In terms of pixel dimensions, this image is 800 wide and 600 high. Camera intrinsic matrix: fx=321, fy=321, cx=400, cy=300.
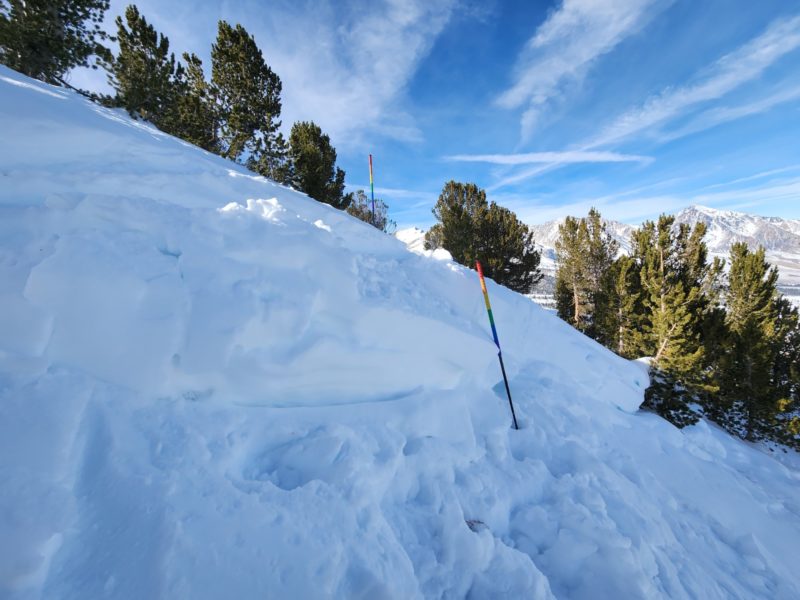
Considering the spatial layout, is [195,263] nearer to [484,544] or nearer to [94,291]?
[94,291]

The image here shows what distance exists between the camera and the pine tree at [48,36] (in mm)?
13698

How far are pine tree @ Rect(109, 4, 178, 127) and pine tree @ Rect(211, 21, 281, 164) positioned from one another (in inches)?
130

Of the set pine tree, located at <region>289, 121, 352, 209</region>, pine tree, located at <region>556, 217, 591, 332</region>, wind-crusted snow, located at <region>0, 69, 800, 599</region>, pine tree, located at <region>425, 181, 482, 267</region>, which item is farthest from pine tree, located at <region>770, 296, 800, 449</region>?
pine tree, located at <region>289, 121, 352, 209</region>

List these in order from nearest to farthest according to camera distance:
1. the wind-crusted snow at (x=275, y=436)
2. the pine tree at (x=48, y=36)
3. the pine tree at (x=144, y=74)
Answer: the wind-crusted snow at (x=275, y=436)
the pine tree at (x=48, y=36)
the pine tree at (x=144, y=74)

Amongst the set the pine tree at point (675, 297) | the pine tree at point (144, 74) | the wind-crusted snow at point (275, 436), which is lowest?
the wind-crusted snow at point (275, 436)

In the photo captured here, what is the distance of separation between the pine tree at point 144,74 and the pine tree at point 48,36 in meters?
2.53

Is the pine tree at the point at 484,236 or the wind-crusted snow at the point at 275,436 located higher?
the pine tree at the point at 484,236

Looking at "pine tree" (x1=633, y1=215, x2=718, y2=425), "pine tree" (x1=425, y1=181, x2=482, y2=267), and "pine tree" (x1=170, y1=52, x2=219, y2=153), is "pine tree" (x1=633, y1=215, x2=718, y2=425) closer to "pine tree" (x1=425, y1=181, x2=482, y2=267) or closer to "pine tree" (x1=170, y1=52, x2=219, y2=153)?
"pine tree" (x1=425, y1=181, x2=482, y2=267)

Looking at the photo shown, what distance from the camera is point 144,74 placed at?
18641mm

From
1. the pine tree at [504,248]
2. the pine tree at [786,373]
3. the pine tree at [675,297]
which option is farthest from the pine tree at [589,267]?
the pine tree at [786,373]

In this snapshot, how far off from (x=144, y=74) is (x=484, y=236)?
74.5 ft

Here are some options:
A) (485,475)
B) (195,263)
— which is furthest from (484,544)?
(195,263)

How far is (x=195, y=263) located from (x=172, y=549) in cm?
363

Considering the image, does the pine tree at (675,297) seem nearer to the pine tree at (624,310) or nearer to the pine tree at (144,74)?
the pine tree at (624,310)
